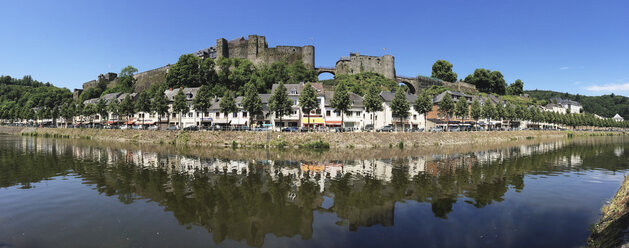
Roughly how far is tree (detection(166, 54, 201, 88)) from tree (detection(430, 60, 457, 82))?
8822cm

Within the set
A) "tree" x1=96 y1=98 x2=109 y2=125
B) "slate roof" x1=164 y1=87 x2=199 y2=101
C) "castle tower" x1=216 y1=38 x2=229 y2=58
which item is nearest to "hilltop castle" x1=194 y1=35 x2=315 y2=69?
"castle tower" x1=216 y1=38 x2=229 y2=58

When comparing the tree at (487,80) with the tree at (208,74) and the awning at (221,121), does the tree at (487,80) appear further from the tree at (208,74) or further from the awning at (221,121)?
the awning at (221,121)

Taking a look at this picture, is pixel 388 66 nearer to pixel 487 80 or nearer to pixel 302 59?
pixel 302 59

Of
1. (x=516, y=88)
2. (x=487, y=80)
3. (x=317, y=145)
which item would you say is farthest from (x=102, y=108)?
(x=516, y=88)

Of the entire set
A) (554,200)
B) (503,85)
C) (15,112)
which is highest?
(503,85)

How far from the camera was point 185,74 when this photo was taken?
8469 cm

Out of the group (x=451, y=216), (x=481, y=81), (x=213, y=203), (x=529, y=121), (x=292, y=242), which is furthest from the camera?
(x=481, y=81)

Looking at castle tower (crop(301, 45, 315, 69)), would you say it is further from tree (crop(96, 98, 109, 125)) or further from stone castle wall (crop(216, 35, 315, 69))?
tree (crop(96, 98, 109, 125))

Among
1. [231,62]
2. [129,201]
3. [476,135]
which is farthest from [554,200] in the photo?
[231,62]

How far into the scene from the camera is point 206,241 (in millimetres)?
10617

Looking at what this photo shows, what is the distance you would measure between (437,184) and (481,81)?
4532 inches

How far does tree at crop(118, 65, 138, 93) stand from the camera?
106 m

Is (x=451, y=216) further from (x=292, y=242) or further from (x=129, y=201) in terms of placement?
(x=129, y=201)

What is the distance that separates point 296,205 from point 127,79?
382ft
